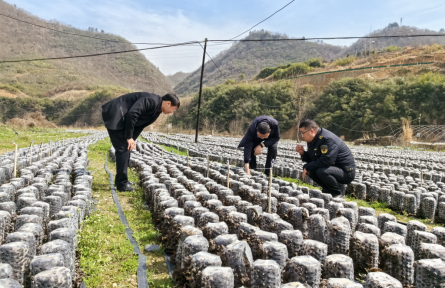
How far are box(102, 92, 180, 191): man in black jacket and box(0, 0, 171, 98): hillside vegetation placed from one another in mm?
64305

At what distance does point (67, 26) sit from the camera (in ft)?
338

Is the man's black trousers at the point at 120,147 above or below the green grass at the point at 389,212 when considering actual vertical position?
above

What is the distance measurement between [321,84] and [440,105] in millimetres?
16516

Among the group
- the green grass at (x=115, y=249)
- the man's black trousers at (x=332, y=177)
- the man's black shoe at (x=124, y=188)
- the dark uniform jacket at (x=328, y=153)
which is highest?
the dark uniform jacket at (x=328, y=153)

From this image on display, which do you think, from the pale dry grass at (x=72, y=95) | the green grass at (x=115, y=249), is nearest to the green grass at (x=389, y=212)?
the green grass at (x=115, y=249)

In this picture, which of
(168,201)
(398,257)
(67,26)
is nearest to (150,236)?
(168,201)

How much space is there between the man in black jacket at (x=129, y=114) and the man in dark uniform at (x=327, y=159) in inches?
89.2

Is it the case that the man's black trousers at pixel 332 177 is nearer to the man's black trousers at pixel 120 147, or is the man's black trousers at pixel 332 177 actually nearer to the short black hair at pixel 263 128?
the short black hair at pixel 263 128

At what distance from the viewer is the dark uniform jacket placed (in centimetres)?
494

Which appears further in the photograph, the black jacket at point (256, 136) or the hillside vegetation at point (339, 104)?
the hillside vegetation at point (339, 104)

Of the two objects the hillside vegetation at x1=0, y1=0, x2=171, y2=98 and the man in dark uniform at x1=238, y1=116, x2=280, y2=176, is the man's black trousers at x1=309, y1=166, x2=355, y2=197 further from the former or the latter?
the hillside vegetation at x1=0, y1=0, x2=171, y2=98

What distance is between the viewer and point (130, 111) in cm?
478

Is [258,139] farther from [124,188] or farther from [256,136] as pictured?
[124,188]

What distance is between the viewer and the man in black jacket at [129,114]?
4836 mm
